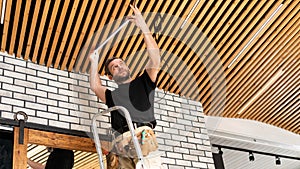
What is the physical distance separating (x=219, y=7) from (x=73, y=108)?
1.74 m

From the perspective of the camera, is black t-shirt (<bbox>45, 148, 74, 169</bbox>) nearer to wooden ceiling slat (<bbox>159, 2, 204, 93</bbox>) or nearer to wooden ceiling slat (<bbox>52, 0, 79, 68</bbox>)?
wooden ceiling slat (<bbox>52, 0, 79, 68</bbox>)

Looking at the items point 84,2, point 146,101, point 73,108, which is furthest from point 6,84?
point 146,101

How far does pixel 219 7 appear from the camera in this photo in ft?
14.4

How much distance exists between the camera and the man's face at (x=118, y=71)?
3500 millimetres

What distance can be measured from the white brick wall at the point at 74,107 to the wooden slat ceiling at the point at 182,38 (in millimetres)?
149

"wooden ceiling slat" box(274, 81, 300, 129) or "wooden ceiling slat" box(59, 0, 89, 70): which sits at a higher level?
"wooden ceiling slat" box(59, 0, 89, 70)

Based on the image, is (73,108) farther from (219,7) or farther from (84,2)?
(219,7)

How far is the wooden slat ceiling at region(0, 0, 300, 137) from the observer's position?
4.18 m

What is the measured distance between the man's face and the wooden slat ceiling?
67 cm

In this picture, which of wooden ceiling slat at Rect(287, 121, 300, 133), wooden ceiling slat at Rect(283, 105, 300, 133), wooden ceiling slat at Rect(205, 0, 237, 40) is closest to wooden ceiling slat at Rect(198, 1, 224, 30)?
wooden ceiling slat at Rect(205, 0, 237, 40)

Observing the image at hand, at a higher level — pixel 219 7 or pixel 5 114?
pixel 219 7

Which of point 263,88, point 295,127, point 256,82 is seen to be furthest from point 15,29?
point 295,127

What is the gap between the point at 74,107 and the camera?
4.65 meters

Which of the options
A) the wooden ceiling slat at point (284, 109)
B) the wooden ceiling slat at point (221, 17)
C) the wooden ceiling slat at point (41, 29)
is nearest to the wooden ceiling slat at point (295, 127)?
the wooden ceiling slat at point (284, 109)
